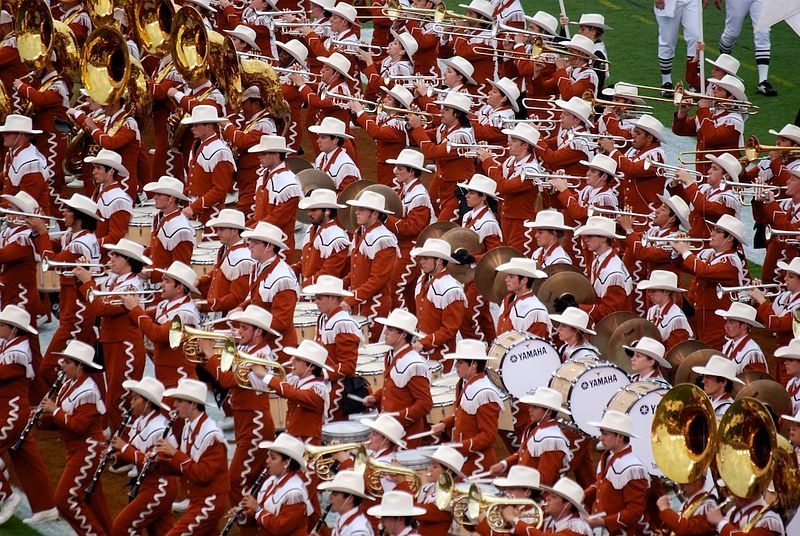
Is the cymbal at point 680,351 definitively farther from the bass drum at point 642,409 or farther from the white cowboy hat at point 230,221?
the white cowboy hat at point 230,221

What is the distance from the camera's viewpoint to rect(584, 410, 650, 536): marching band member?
40.1 feet

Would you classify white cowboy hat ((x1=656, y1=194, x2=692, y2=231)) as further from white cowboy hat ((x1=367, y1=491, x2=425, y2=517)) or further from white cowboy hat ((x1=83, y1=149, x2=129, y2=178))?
white cowboy hat ((x1=83, y1=149, x2=129, y2=178))

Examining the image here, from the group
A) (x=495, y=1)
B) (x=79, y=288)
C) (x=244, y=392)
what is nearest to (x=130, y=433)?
(x=244, y=392)

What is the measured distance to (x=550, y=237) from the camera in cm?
1555

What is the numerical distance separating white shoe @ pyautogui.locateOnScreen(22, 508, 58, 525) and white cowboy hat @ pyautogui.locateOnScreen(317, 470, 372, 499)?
11.1 feet

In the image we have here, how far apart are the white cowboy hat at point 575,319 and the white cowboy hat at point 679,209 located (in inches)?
87.7

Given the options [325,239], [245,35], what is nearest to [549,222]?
[325,239]

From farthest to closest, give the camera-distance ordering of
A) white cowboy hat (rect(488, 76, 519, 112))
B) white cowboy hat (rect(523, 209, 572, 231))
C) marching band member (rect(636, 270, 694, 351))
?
1. white cowboy hat (rect(488, 76, 519, 112))
2. white cowboy hat (rect(523, 209, 572, 231))
3. marching band member (rect(636, 270, 694, 351))

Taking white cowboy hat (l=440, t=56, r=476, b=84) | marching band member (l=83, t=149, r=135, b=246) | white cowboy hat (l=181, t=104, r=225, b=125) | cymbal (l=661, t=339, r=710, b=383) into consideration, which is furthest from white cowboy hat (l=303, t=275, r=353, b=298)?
white cowboy hat (l=440, t=56, r=476, b=84)

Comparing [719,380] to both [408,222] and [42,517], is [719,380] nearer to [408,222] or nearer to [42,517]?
[408,222]

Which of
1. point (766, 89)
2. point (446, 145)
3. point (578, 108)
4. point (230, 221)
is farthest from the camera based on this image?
point (766, 89)

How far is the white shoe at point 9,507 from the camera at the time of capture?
565 inches

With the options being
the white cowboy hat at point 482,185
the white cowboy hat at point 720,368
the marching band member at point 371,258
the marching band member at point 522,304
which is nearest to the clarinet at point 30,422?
the marching band member at point 371,258

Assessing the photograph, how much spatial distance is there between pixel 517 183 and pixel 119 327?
4.36 m
